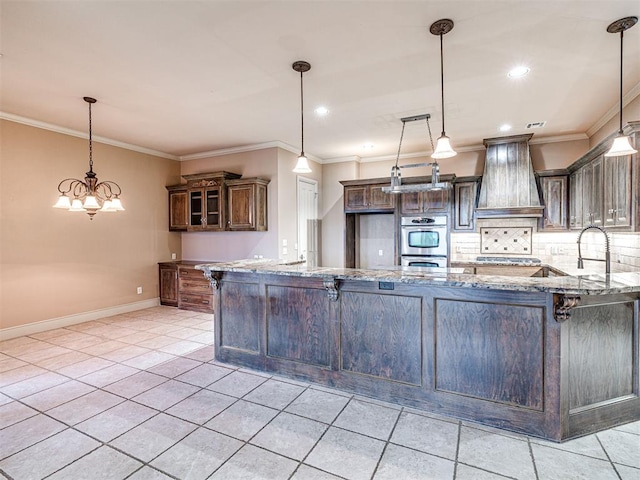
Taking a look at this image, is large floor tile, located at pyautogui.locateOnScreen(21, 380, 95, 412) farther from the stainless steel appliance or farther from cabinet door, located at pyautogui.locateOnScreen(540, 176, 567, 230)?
cabinet door, located at pyautogui.locateOnScreen(540, 176, 567, 230)

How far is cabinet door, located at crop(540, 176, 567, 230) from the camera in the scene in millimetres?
5090

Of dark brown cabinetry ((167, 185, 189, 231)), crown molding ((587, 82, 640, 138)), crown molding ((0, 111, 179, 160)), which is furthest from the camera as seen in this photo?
dark brown cabinetry ((167, 185, 189, 231))

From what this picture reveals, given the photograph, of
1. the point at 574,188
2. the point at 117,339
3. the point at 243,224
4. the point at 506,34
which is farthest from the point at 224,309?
the point at 574,188

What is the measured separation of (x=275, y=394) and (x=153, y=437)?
0.95 metres

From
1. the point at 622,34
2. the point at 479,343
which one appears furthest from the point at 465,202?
the point at 479,343

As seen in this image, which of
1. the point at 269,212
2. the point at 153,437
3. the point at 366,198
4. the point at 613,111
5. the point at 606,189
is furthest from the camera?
the point at 366,198

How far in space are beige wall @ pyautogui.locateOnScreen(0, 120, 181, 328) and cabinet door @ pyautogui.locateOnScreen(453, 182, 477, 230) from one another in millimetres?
5316

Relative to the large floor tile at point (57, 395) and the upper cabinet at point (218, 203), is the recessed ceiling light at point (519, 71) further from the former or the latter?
the large floor tile at point (57, 395)

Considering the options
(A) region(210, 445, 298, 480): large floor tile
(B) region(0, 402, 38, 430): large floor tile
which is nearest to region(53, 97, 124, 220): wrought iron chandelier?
(B) region(0, 402, 38, 430): large floor tile

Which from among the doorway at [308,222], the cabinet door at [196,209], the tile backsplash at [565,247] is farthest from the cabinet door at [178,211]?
the tile backsplash at [565,247]

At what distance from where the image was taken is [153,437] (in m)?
2.23

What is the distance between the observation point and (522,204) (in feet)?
16.8

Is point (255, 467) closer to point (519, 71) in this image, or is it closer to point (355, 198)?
point (519, 71)

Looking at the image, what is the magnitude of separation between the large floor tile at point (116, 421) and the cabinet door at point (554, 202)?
5.71 metres
